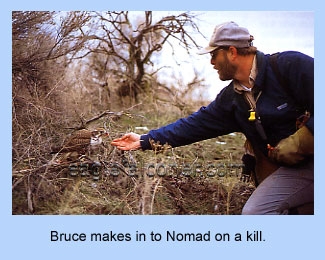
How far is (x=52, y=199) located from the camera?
4156 millimetres

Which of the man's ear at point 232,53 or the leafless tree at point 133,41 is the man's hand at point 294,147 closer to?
the man's ear at point 232,53

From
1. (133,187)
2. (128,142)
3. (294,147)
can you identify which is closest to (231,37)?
(294,147)

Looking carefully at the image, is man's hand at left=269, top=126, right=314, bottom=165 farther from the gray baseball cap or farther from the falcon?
the falcon

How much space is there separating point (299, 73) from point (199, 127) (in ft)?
2.84

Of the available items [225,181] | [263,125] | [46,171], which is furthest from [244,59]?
[46,171]

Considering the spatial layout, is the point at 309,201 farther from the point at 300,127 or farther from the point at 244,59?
the point at 244,59

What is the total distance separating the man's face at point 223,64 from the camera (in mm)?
3957

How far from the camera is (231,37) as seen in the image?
12.9 ft

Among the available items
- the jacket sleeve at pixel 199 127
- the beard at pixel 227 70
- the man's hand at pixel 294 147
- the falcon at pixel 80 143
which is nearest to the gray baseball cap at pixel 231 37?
the beard at pixel 227 70

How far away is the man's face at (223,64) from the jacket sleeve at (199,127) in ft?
0.57

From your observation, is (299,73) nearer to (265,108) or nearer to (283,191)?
(265,108)

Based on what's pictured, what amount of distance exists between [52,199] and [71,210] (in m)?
0.17

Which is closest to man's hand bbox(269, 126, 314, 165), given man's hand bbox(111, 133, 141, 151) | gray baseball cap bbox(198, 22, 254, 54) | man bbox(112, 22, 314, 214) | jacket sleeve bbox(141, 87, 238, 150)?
man bbox(112, 22, 314, 214)
